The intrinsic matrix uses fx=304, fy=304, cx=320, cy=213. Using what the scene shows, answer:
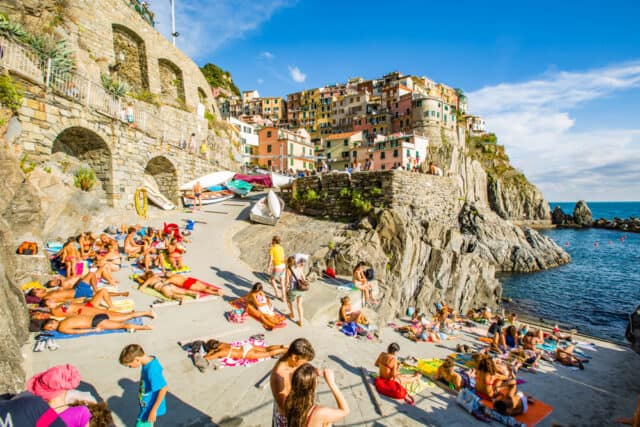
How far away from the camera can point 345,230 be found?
15117 mm

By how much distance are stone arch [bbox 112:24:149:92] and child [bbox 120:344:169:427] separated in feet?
78.7

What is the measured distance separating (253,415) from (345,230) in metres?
11.2

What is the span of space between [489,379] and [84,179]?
16136mm

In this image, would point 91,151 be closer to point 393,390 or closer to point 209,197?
point 209,197

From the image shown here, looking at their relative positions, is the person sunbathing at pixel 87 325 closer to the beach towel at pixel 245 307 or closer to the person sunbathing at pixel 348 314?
the beach towel at pixel 245 307

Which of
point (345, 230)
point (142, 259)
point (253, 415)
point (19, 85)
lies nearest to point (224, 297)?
point (142, 259)

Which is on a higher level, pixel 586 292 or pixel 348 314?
pixel 348 314

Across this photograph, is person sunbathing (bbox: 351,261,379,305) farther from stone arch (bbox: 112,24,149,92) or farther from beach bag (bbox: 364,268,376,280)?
stone arch (bbox: 112,24,149,92)

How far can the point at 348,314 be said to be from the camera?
29.9ft

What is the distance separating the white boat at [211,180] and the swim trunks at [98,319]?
13844 millimetres

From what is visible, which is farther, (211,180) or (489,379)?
(211,180)

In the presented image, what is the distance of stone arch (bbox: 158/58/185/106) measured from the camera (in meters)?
25.4

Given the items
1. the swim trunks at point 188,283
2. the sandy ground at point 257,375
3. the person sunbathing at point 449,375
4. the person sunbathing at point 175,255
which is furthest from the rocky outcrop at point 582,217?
the swim trunks at point 188,283

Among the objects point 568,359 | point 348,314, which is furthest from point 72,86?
point 568,359
